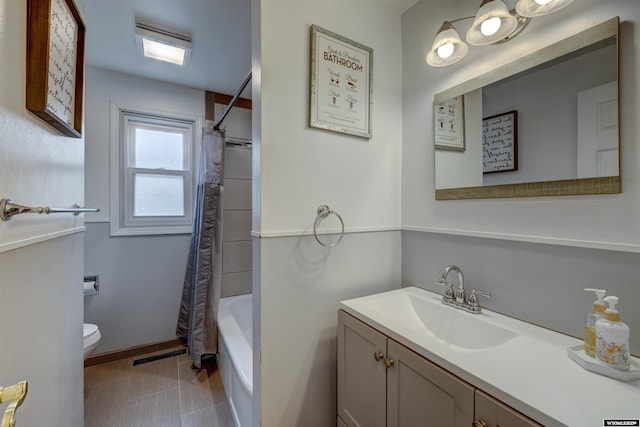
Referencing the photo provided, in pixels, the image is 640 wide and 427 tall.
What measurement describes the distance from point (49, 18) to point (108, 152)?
1805 millimetres

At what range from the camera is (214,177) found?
2.20 meters

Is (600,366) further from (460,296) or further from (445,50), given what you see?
(445,50)

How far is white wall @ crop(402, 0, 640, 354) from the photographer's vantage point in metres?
0.81

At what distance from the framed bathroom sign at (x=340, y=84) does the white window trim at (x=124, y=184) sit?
176 centimetres

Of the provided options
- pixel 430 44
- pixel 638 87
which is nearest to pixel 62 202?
pixel 430 44

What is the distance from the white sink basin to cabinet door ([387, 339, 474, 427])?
0.14 m

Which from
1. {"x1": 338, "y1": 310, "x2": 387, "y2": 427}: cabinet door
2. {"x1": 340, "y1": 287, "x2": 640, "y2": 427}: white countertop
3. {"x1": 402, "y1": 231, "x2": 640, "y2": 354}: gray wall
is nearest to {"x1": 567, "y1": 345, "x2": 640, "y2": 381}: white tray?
{"x1": 340, "y1": 287, "x2": 640, "y2": 427}: white countertop

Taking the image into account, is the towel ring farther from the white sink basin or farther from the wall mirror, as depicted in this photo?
the wall mirror

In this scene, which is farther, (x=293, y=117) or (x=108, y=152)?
(x=108, y=152)

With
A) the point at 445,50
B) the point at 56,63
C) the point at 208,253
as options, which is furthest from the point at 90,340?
the point at 445,50

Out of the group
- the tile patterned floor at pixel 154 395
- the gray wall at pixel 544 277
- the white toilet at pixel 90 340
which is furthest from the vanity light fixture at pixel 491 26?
the white toilet at pixel 90 340

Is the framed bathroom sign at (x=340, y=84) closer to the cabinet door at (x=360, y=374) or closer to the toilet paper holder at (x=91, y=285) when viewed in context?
the cabinet door at (x=360, y=374)

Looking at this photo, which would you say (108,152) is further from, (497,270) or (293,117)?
(497,270)

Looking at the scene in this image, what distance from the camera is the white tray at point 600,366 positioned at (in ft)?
2.22
